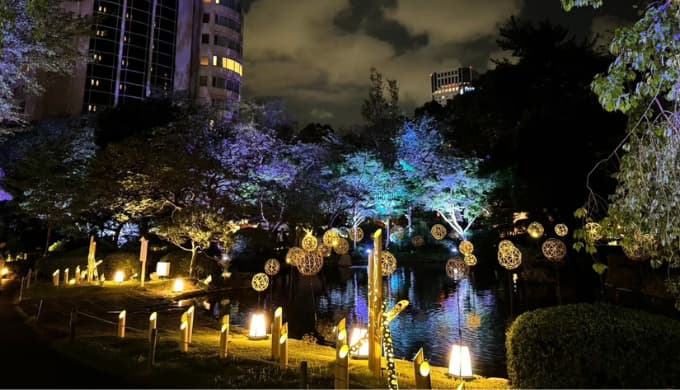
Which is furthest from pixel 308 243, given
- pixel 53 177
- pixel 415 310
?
pixel 53 177

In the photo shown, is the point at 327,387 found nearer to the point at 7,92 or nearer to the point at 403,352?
the point at 403,352

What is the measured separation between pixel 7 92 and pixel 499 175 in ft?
79.9

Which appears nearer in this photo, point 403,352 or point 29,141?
point 403,352

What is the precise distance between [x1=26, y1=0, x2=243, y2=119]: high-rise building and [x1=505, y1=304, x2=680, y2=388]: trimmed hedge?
56.1 meters

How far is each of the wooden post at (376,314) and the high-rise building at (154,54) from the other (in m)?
53.4

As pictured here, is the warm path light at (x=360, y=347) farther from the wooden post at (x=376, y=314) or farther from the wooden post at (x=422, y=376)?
the wooden post at (x=422, y=376)

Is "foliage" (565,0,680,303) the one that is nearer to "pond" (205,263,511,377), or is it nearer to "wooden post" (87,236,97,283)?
"pond" (205,263,511,377)

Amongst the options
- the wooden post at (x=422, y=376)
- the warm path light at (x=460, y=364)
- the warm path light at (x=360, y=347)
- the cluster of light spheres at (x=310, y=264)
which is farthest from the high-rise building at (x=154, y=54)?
the wooden post at (x=422, y=376)

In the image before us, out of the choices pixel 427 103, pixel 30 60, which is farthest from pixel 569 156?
pixel 427 103

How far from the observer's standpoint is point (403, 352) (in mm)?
10070

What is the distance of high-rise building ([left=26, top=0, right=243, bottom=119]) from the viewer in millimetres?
56906

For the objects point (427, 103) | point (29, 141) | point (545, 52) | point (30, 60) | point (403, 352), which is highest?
point (427, 103)

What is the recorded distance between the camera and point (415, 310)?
14820 millimetres

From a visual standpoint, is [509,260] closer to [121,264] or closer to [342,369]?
[342,369]
